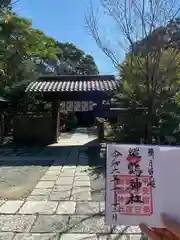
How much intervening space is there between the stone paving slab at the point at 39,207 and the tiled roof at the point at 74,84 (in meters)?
8.04

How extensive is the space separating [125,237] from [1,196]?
248 cm

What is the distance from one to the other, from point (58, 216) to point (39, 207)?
51 centimetres

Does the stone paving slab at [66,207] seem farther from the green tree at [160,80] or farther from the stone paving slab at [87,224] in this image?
the green tree at [160,80]

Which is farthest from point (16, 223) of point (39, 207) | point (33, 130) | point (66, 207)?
point (33, 130)

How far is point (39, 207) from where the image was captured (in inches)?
172

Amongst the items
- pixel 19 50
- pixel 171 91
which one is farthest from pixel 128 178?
pixel 19 50

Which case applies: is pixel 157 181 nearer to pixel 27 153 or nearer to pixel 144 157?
pixel 144 157

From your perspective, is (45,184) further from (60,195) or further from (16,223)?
(16,223)

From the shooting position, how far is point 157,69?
753 cm

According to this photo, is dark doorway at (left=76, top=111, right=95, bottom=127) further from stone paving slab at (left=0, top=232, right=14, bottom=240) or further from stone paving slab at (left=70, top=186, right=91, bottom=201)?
stone paving slab at (left=0, top=232, right=14, bottom=240)

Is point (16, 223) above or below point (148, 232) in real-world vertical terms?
below

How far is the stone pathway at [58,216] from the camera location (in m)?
3.38

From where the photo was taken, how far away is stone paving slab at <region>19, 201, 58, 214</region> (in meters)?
4.18

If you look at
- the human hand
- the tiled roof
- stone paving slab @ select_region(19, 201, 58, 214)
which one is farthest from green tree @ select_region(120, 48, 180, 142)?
the human hand
